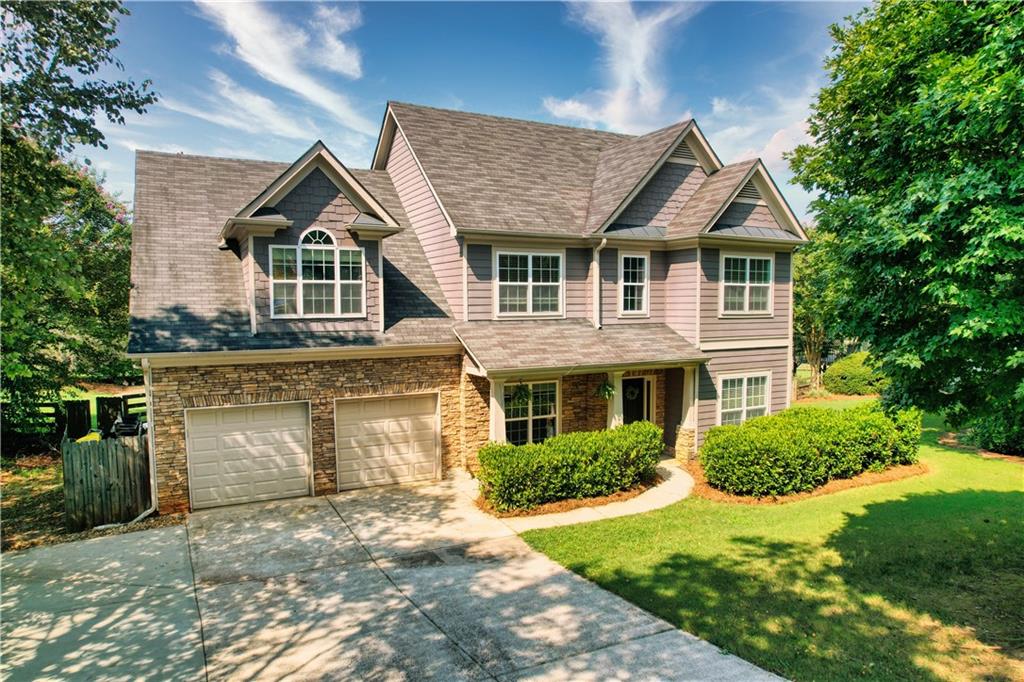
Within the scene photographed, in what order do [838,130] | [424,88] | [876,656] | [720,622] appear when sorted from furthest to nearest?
[424,88] → [838,130] → [720,622] → [876,656]

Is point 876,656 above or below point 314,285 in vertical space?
below

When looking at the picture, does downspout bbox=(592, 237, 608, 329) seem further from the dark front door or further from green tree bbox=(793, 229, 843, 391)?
green tree bbox=(793, 229, 843, 391)

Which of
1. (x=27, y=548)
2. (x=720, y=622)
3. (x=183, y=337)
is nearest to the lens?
(x=720, y=622)

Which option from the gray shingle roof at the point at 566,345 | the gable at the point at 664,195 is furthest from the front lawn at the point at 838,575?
the gable at the point at 664,195

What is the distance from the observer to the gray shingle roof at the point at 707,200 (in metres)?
16.4

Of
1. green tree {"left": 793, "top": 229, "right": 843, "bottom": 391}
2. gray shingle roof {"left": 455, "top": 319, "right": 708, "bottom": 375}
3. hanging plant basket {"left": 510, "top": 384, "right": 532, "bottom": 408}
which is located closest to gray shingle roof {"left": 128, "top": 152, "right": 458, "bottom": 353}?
gray shingle roof {"left": 455, "top": 319, "right": 708, "bottom": 375}

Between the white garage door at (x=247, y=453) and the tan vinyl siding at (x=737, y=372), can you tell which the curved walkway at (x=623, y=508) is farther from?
the white garage door at (x=247, y=453)

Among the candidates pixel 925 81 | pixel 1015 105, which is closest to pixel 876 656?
pixel 1015 105

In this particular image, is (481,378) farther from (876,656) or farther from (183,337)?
(876,656)

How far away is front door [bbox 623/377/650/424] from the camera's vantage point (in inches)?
677

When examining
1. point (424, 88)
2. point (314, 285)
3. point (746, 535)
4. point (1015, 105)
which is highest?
point (424, 88)

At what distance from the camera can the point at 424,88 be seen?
1989 cm

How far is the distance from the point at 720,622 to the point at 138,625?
7.77 meters

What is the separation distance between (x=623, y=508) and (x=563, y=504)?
4.24 ft
